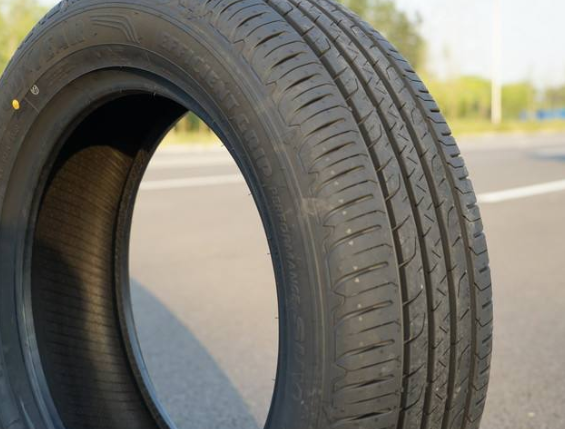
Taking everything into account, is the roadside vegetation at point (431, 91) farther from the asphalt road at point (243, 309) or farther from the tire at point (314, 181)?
the tire at point (314, 181)

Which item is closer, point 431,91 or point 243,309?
point 243,309

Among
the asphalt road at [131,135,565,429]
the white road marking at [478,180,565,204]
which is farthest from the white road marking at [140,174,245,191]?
the white road marking at [478,180,565,204]

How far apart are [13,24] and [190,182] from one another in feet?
89.1

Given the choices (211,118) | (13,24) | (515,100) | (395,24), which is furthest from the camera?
(515,100)

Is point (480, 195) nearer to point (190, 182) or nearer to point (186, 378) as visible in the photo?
point (190, 182)

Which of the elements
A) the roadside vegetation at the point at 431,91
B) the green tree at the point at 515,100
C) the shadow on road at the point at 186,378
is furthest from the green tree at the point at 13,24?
the green tree at the point at 515,100

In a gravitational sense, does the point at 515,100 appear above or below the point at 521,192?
above

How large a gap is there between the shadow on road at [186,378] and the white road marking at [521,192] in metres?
5.45

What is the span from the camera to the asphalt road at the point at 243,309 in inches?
104

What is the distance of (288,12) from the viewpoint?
58.6 inches

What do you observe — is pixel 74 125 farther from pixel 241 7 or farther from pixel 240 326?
pixel 240 326

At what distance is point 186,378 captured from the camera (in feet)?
9.62

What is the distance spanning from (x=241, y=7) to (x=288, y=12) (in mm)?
109

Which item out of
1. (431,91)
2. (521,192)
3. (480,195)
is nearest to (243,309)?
(480,195)
